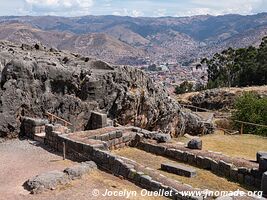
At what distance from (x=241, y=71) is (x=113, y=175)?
79215 millimetres

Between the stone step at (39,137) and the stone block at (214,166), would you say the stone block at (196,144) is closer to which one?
the stone block at (214,166)

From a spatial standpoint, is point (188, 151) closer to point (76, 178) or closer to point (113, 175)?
point (113, 175)

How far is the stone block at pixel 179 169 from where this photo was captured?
1827 centimetres

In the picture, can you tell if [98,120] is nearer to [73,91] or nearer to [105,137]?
[73,91]

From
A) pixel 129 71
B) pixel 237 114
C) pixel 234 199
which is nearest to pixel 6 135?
pixel 129 71

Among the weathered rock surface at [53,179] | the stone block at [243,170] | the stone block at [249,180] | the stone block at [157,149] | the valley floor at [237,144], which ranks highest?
the weathered rock surface at [53,179]

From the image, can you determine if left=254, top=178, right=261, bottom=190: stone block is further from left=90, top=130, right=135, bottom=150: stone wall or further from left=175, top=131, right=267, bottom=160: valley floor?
left=175, top=131, right=267, bottom=160: valley floor

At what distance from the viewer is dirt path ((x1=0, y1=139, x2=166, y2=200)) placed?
50.6ft

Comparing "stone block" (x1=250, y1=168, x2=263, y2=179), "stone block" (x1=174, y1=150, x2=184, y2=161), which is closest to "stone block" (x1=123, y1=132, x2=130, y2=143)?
"stone block" (x1=174, y1=150, x2=184, y2=161)

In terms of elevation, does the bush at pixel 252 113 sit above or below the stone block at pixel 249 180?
below

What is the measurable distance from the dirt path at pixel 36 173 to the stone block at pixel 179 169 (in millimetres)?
2672

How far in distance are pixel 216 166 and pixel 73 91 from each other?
1103cm

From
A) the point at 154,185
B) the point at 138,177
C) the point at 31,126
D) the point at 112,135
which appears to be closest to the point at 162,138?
the point at 112,135

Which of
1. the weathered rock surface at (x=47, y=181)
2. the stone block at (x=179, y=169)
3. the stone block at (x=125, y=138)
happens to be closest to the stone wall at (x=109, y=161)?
the stone block at (x=179, y=169)
